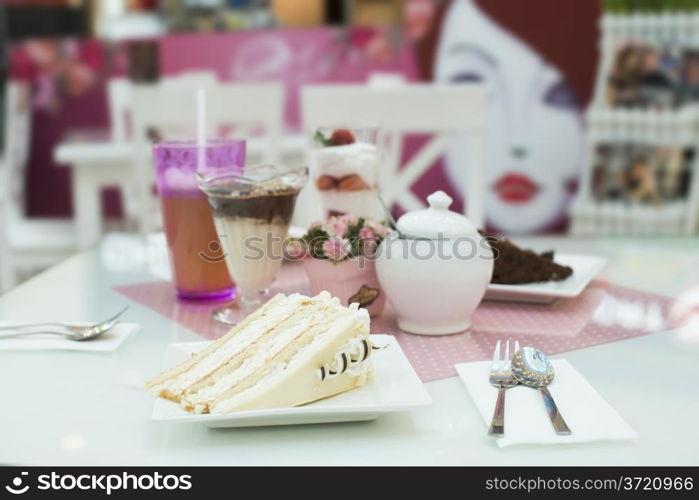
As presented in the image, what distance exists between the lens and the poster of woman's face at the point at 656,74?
10.7ft

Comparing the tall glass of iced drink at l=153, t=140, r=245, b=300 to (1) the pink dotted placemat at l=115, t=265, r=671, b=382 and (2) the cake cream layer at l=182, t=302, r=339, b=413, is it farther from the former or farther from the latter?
(2) the cake cream layer at l=182, t=302, r=339, b=413

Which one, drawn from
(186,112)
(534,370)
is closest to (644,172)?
(186,112)

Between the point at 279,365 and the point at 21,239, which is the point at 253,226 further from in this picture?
the point at 21,239

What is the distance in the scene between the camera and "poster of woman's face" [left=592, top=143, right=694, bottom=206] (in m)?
3.32

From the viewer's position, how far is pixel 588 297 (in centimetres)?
115

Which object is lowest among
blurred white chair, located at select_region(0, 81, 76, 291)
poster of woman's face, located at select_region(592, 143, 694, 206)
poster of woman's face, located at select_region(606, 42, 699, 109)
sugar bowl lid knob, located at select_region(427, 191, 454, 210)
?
blurred white chair, located at select_region(0, 81, 76, 291)

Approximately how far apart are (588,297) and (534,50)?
2972mm

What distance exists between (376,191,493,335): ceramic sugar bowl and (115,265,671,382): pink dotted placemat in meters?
0.03

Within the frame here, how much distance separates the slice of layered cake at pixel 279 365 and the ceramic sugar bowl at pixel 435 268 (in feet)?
0.49

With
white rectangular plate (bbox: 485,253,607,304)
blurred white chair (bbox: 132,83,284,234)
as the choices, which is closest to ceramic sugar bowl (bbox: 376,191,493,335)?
white rectangular plate (bbox: 485,253,607,304)

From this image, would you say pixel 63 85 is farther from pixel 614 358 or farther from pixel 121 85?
pixel 614 358

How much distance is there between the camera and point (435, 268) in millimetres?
940

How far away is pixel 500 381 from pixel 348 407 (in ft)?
0.61

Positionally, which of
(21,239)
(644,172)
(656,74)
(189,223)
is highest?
(656,74)
